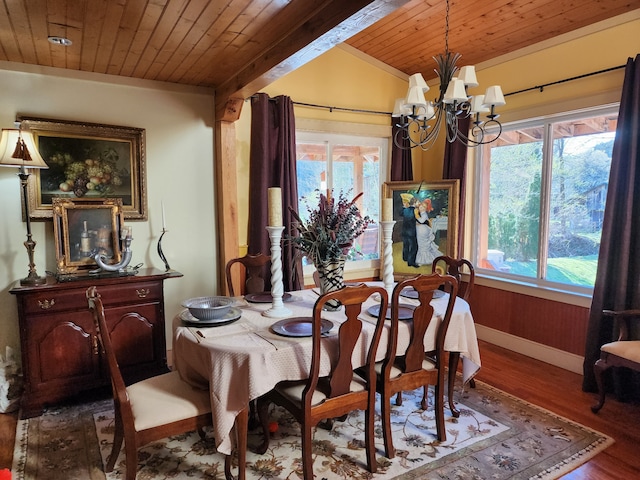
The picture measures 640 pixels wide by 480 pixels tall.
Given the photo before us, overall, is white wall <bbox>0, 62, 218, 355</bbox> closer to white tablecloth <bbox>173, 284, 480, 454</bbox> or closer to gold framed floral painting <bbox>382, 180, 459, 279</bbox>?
white tablecloth <bbox>173, 284, 480, 454</bbox>

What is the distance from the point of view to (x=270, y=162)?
3.88 meters

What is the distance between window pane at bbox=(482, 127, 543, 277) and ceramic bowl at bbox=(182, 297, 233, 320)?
9.64ft

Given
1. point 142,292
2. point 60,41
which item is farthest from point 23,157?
point 142,292

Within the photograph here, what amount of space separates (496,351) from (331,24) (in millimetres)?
3337

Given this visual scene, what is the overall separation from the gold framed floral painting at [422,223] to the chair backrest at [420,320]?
182 cm

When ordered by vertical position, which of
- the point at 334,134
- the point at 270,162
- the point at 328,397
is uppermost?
the point at 334,134

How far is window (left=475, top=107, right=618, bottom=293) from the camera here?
11.3 ft

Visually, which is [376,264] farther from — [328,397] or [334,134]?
[328,397]

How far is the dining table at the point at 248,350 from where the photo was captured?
6.37ft

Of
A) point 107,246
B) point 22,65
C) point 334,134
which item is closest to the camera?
point 22,65

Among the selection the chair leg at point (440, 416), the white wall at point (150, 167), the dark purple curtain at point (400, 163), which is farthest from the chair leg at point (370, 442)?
the dark purple curtain at point (400, 163)

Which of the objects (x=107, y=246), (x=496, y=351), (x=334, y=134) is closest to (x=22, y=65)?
(x=107, y=246)

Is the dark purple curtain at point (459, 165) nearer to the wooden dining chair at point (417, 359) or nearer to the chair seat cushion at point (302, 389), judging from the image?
the wooden dining chair at point (417, 359)

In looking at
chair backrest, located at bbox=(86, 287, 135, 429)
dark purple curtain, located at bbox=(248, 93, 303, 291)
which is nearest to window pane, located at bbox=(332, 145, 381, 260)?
dark purple curtain, located at bbox=(248, 93, 303, 291)
